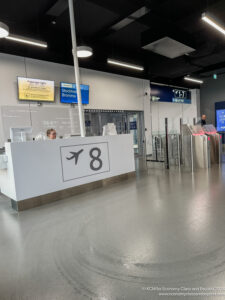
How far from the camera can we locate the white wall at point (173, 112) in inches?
396

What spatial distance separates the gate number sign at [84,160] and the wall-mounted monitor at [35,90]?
290 centimetres

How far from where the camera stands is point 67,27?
Answer: 5.25m

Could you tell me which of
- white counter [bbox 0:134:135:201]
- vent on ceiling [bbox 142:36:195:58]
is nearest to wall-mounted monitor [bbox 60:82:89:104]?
vent on ceiling [bbox 142:36:195:58]

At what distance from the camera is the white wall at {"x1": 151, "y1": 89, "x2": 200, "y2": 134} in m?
10.1

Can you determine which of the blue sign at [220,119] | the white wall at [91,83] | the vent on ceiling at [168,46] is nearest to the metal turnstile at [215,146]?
the vent on ceiling at [168,46]

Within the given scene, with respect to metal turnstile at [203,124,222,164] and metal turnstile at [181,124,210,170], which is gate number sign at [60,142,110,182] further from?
metal turnstile at [203,124,222,164]

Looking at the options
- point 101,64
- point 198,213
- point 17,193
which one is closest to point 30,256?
point 17,193

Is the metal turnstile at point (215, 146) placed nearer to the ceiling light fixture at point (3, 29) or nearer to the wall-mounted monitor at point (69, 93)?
the wall-mounted monitor at point (69, 93)

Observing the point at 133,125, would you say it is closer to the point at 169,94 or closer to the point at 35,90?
the point at 169,94

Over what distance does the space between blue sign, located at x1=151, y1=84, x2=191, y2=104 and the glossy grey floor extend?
7329mm

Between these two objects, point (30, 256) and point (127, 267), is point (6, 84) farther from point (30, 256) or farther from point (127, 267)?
point (127, 267)

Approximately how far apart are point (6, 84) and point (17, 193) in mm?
3731

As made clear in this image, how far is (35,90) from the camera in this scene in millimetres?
5855

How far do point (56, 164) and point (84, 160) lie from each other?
65 cm
